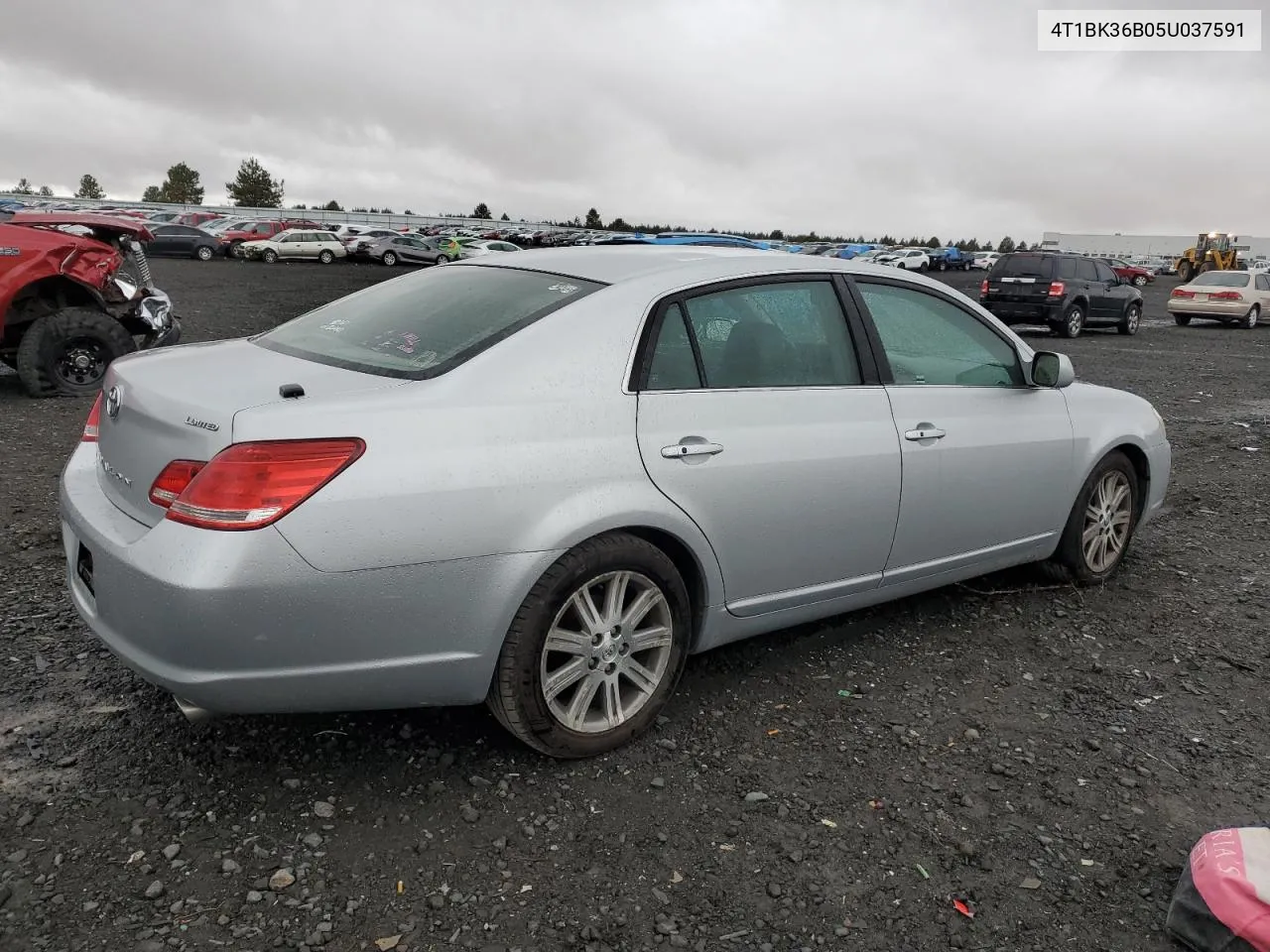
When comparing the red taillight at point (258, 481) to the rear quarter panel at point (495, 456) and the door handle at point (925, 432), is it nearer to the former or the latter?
the rear quarter panel at point (495, 456)

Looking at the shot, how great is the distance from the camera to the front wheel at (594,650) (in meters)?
2.77

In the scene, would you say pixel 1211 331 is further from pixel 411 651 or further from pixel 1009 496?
pixel 411 651

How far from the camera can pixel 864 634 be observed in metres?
4.07

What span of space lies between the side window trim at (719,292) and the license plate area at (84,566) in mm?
1601

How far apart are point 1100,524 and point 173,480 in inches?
156

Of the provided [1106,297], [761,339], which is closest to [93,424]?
[761,339]

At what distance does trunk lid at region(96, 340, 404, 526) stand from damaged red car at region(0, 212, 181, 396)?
5794mm

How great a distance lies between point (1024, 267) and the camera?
61.9 feet

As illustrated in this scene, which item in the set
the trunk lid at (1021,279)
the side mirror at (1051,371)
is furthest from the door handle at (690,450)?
the trunk lid at (1021,279)

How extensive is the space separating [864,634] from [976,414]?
0.99 metres

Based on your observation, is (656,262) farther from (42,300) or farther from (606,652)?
(42,300)

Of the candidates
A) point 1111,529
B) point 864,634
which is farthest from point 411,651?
point 1111,529

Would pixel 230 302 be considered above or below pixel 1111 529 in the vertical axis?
above

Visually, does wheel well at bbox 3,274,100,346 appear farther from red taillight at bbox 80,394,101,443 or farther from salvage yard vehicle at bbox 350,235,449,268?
salvage yard vehicle at bbox 350,235,449,268
